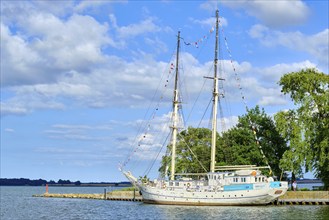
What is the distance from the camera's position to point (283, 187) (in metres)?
71.8

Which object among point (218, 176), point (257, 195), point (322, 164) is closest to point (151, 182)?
point (218, 176)

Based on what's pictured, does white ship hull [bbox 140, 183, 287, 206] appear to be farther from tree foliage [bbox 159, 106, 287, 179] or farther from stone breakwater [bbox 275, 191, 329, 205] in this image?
tree foliage [bbox 159, 106, 287, 179]

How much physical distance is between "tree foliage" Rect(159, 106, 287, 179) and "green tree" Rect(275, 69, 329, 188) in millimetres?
9024

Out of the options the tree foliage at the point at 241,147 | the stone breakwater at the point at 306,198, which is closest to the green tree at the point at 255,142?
the tree foliage at the point at 241,147

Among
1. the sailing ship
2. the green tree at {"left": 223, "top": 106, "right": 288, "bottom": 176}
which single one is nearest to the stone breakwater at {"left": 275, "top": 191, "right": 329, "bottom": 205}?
the sailing ship

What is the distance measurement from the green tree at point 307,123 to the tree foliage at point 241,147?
9.02 m

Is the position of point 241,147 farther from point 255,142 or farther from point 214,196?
point 214,196

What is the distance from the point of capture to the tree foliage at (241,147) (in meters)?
89.8

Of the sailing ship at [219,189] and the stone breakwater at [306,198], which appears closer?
the stone breakwater at [306,198]

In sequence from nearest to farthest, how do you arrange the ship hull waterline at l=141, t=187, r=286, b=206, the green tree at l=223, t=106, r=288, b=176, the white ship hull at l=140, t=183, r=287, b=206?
the white ship hull at l=140, t=183, r=287, b=206, the ship hull waterline at l=141, t=187, r=286, b=206, the green tree at l=223, t=106, r=288, b=176

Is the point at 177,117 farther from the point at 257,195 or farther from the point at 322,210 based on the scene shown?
the point at 322,210

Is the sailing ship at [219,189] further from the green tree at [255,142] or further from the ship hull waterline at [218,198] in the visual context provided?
the green tree at [255,142]

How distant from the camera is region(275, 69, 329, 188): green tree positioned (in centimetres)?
7662

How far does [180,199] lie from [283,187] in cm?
1530
